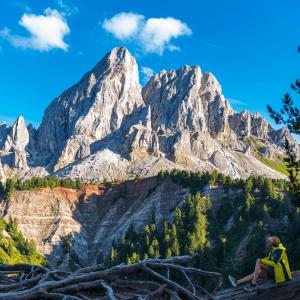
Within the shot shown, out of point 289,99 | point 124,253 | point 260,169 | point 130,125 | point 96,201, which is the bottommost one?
point 124,253

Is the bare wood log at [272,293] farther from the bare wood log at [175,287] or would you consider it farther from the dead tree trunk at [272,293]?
the bare wood log at [175,287]

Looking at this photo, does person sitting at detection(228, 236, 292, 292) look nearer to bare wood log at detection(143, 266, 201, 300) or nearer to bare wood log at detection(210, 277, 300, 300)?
bare wood log at detection(210, 277, 300, 300)

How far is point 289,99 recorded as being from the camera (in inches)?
572

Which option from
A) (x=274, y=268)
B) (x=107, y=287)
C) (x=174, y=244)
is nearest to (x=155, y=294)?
Result: (x=107, y=287)

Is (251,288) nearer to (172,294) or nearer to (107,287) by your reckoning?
(172,294)

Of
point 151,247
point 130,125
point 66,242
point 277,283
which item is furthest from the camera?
point 130,125

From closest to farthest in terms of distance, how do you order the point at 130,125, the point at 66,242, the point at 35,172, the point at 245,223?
the point at 245,223 → the point at 66,242 → the point at 35,172 → the point at 130,125

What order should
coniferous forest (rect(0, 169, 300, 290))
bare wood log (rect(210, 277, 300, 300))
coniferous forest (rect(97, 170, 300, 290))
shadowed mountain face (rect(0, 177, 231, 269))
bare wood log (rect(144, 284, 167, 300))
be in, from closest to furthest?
bare wood log (rect(144, 284, 167, 300)) → bare wood log (rect(210, 277, 300, 300)) → coniferous forest (rect(97, 170, 300, 290)) → coniferous forest (rect(0, 169, 300, 290)) → shadowed mountain face (rect(0, 177, 231, 269))

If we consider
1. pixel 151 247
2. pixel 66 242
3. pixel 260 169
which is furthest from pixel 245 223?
pixel 260 169

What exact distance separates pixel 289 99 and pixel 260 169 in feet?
587

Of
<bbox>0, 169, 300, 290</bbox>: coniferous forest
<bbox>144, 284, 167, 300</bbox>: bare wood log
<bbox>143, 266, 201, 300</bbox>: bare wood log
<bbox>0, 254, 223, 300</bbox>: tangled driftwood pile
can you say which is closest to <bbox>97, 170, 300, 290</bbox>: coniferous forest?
<bbox>0, 169, 300, 290</bbox>: coniferous forest

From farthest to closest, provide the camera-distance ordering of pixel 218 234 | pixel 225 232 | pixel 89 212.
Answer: pixel 89 212, pixel 225 232, pixel 218 234

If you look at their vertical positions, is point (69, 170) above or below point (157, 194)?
above

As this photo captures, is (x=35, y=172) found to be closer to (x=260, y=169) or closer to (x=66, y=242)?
(x=66, y=242)
